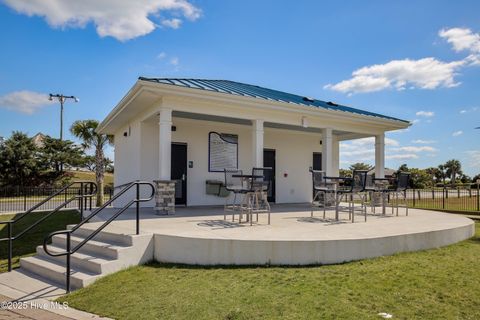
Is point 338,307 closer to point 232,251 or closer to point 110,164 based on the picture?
point 232,251

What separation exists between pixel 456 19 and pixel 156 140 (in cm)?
881

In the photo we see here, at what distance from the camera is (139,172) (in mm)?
9523

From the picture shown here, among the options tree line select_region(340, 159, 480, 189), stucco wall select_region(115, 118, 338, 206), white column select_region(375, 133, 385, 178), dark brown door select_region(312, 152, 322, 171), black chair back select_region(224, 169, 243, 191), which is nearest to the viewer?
black chair back select_region(224, 169, 243, 191)

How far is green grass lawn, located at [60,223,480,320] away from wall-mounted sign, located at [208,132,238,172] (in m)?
5.75

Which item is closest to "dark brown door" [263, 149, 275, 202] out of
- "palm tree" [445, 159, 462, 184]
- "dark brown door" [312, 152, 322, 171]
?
"dark brown door" [312, 152, 322, 171]

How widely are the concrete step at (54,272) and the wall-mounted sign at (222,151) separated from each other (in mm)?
5763

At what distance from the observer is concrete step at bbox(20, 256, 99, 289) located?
4344 millimetres

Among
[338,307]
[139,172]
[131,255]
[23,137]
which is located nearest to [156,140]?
[139,172]

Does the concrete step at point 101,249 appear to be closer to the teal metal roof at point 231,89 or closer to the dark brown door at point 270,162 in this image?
the teal metal roof at point 231,89

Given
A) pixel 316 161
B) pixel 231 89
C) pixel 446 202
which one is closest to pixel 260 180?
pixel 231 89

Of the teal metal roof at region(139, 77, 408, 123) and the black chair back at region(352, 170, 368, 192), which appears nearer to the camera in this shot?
→ the black chair back at region(352, 170, 368, 192)

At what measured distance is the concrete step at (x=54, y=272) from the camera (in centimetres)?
434

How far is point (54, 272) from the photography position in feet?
15.5

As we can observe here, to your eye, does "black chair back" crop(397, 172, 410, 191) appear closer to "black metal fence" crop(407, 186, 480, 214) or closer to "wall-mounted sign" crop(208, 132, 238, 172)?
"wall-mounted sign" crop(208, 132, 238, 172)
